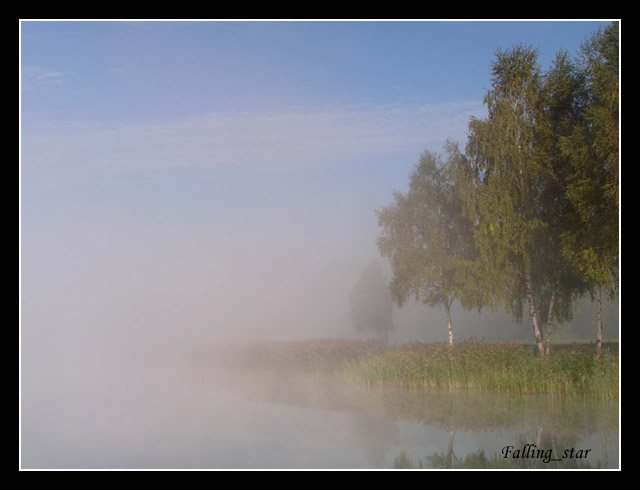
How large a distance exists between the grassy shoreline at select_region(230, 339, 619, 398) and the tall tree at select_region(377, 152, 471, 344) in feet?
7.51

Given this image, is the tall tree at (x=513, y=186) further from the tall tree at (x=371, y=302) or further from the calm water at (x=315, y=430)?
the tall tree at (x=371, y=302)

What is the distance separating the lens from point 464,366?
708 inches

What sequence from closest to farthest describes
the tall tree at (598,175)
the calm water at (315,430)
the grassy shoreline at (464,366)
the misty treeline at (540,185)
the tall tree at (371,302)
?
the calm water at (315,430)
the grassy shoreline at (464,366)
the tall tree at (598,175)
the misty treeline at (540,185)
the tall tree at (371,302)

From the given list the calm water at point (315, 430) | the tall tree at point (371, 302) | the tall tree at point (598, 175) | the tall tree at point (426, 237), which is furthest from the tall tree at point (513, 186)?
the tall tree at point (371, 302)

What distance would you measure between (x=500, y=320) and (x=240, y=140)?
740 inches

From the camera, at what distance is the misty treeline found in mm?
17188

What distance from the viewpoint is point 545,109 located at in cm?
1966

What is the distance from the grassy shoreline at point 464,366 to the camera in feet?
52.6

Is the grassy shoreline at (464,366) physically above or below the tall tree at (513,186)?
below

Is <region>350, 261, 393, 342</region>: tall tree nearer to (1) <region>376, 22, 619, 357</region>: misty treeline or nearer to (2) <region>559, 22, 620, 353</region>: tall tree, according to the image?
(1) <region>376, 22, 619, 357</region>: misty treeline

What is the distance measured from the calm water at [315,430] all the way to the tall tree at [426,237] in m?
5.04

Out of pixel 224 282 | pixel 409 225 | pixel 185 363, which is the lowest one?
pixel 185 363

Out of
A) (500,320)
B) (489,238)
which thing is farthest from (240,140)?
(500,320)
